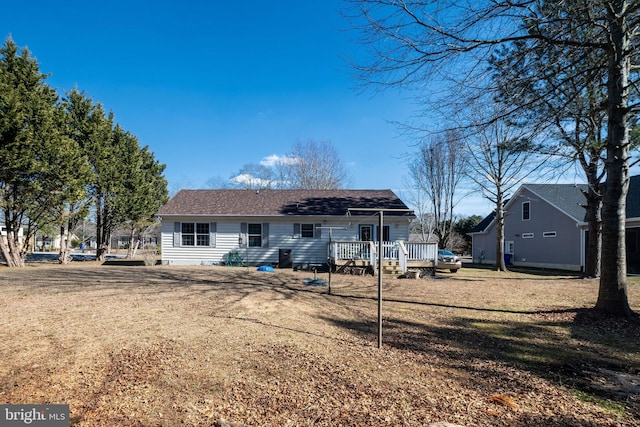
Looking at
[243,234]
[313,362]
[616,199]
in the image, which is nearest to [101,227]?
[243,234]

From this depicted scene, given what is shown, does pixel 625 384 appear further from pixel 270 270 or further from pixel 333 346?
pixel 270 270

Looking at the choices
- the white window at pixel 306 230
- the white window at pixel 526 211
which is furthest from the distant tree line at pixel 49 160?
the white window at pixel 526 211

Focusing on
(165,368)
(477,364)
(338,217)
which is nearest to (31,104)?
(338,217)

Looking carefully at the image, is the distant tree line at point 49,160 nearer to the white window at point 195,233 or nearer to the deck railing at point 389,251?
the white window at point 195,233

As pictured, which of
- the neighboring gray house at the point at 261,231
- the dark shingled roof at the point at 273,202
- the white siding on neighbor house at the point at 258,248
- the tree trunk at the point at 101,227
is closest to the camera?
the neighboring gray house at the point at 261,231

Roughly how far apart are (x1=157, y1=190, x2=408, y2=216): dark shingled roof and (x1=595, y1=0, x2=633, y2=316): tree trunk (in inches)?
426

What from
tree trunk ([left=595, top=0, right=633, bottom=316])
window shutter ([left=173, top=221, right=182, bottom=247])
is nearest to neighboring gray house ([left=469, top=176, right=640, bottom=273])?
tree trunk ([left=595, top=0, right=633, bottom=316])

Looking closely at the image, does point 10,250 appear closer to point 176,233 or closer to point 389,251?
point 176,233

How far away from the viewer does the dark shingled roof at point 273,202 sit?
17.1 m

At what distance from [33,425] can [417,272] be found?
39.8 ft

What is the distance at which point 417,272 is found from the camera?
43.1 ft

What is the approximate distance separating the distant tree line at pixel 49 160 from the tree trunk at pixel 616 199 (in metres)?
19.1

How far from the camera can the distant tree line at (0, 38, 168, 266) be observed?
1371 cm

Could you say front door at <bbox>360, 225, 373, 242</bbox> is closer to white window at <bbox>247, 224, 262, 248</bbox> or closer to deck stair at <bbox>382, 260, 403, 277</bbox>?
deck stair at <bbox>382, 260, 403, 277</bbox>
